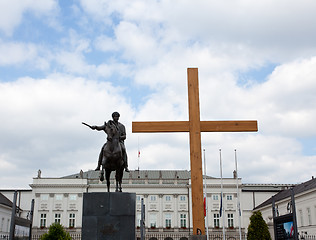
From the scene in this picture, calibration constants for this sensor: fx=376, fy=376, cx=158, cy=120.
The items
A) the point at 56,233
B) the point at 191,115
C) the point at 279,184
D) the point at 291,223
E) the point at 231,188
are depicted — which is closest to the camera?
the point at 291,223

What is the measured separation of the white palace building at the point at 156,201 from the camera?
67438 millimetres

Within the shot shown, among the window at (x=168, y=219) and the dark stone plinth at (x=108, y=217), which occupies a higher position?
the window at (x=168, y=219)

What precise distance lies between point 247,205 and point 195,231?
6009cm

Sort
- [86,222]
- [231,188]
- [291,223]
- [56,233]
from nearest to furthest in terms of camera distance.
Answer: [86,222] → [291,223] → [56,233] → [231,188]

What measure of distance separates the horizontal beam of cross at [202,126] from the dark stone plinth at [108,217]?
3.61 meters

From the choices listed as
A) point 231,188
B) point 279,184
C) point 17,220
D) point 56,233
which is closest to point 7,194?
point 56,233

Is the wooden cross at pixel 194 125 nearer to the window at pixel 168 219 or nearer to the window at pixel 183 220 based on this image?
the window at pixel 183 220

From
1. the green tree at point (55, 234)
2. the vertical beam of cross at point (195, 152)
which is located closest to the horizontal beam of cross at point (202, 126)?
the vertical beam of cross at point (195, 152)

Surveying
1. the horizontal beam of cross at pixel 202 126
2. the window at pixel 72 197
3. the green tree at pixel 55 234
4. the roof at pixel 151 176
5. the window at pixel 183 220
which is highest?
→ the roof at pixel 151 176

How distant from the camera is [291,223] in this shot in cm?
1170

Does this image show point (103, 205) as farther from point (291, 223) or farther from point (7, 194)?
point (7, 194)

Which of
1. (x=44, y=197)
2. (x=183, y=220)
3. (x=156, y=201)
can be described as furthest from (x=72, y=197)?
(x=183, y=220)

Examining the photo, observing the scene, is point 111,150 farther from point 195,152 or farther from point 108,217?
point 195,152

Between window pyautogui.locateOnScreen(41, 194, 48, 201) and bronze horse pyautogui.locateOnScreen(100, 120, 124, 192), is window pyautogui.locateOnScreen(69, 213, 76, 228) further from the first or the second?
bronze horse pyautogui.locateOnScreen(100, 120, 124, 192)
